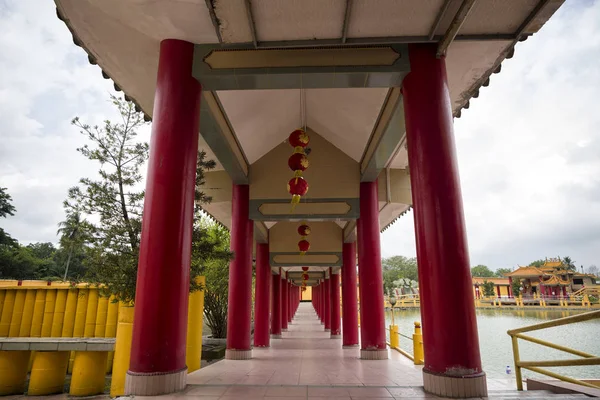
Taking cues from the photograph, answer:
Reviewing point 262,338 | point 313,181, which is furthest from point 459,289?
point 262,338

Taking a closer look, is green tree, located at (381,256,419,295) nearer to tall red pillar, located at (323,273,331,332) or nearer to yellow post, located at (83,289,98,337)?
tall red pillar, located at (323,273,331,332)

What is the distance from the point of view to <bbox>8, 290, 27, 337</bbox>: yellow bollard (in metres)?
10.9

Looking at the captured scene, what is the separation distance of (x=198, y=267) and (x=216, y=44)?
354 centimetres

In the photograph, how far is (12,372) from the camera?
26.9 feet

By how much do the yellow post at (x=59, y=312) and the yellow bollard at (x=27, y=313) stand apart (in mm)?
724

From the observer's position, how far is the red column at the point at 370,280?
29.1ft

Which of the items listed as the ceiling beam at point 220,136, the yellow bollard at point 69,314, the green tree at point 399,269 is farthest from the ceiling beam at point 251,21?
the green tree at point 399,269

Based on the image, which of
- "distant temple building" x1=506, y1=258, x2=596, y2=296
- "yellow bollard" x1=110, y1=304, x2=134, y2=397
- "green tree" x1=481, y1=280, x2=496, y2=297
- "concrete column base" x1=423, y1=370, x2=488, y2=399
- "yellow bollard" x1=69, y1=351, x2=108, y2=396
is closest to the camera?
"concrete column base" x1=423, y1=370, x2=488, y2=399

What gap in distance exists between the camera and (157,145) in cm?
486

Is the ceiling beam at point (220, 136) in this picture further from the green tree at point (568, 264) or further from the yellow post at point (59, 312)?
the green tree at point (568, 264)

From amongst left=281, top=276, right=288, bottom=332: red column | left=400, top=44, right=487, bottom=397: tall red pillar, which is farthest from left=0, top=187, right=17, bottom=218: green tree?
left=400, top=44, right=487, bottom=397: tall red pillar

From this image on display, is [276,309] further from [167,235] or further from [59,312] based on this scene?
[167,235]

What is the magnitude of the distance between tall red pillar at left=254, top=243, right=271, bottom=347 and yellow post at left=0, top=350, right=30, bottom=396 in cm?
624

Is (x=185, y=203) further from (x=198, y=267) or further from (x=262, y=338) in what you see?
(x=262, y=338)
